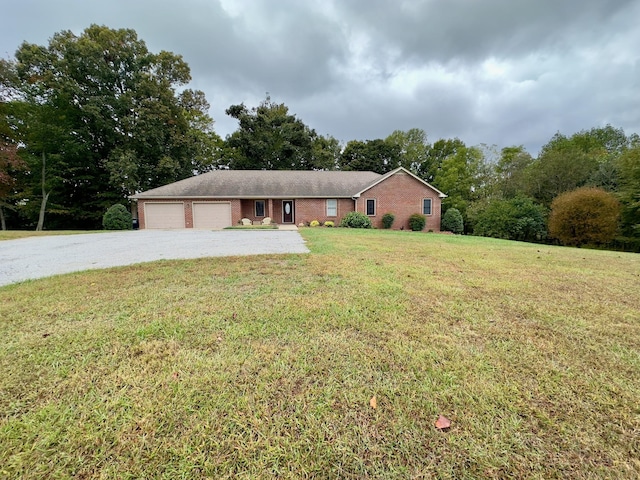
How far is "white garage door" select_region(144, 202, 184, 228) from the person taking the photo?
20253 mm

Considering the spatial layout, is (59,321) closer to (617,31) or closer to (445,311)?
(445,311)

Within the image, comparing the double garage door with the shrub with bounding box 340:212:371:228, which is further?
the double garage door

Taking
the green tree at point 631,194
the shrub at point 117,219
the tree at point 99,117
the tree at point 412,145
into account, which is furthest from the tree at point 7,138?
the green tree at point 631,194

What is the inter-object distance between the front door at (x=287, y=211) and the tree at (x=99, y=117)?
437 inches

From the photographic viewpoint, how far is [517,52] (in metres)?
16.2

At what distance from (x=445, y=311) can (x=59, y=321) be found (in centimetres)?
445

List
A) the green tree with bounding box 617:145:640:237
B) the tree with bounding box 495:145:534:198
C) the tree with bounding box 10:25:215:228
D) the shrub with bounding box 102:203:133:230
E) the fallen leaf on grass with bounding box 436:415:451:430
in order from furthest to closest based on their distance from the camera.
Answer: the tree with bounding box 495:145:534:198 → the tree with bounding box 10:25:215:228 → the shrub with bounding box 102:203:133:230 → the green tree with bounding box 617:145:640:237 → the fallen leaf on grass with bounding box 436:415:451:430

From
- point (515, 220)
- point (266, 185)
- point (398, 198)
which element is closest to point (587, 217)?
point (515, 220)

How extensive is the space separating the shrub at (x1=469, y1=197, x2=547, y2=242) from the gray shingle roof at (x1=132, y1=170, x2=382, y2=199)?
10351 millimetres

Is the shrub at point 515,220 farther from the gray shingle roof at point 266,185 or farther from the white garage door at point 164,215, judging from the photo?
the white garage door at point 164,215

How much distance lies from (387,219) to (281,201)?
8.59 metres

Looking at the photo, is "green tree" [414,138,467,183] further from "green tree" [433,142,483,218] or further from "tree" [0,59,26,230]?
"tree" [0,59,26,230]

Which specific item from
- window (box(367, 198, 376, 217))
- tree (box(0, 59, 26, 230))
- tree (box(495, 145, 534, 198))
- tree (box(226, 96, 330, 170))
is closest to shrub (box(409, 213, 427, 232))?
window (box(367, 198, 376, 217))

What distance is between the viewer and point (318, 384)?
1988 millimetres
